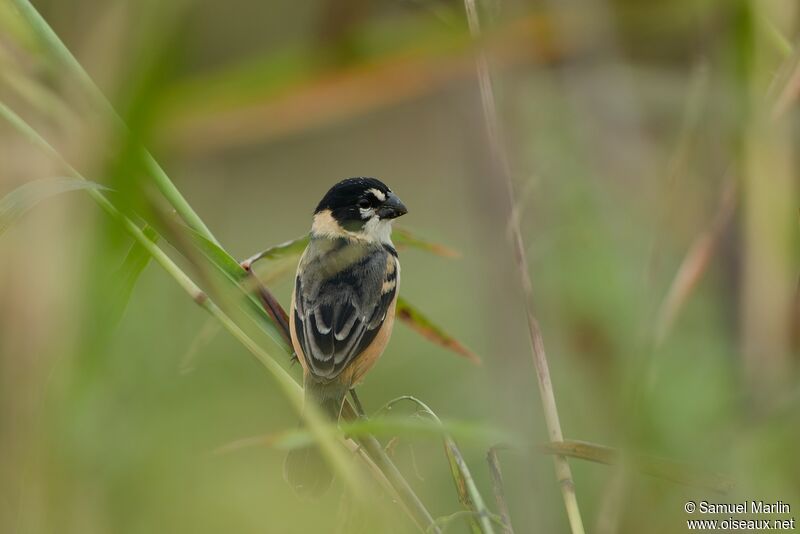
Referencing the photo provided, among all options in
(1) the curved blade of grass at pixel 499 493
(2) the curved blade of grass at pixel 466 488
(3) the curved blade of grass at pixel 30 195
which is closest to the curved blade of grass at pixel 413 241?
(2) the curved blade of grass at pixel 466 488

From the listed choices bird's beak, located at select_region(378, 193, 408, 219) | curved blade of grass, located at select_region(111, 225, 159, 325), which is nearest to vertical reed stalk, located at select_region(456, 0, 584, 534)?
curved blade of grass, located at select_region(111, 225, 159, 325)

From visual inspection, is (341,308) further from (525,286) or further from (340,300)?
(525,286)

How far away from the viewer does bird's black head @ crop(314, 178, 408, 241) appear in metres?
3.62

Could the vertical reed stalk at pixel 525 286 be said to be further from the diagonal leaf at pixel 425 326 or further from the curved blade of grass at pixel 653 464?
the diagonal leaf at pixel 425 326

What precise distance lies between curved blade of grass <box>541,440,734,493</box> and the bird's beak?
1.77 meters

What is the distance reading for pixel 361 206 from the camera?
366 cm

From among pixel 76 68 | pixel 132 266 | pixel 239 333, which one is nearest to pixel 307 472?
pixel 239 333

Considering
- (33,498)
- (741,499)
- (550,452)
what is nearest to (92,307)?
(33,498)

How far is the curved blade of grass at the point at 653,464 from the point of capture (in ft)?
5.82

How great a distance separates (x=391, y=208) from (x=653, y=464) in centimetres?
192

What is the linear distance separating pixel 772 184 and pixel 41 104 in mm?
1983

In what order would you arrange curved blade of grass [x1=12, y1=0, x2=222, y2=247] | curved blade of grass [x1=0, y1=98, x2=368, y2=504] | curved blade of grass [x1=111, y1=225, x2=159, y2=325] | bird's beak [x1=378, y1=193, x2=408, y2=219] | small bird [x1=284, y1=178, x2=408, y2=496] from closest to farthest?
curved blade of grass [x1=0, y1=98, x2=368, y2=504] < curved blade of grass [x1=12, y1=0, x2=222, y2=247] < curved blade of grass [x1=111, y1=225, x2=159, y2=325] < small bird [x1=284, y1=178, x2=408, y2=496] < bird's beak [x1=378, y1=193, x2=408, y2=219]

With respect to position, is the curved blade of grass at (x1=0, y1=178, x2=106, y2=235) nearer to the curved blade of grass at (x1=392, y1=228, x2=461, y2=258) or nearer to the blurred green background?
the blurred green background

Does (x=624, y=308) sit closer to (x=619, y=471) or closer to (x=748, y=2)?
(x=748, y=2)
